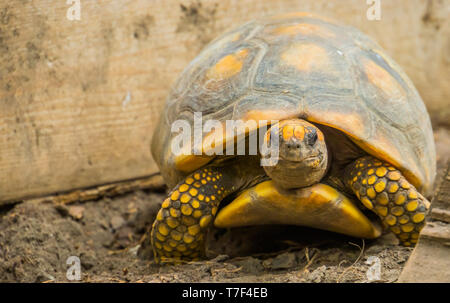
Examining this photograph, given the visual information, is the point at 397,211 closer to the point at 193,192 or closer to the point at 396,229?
the point at 396,229

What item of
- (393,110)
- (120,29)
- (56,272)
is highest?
(120,29)

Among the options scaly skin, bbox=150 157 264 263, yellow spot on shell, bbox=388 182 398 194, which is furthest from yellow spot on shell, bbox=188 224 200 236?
yellow spot on shell, bbox=388 182 398 194

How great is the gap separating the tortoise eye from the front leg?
0.45 m

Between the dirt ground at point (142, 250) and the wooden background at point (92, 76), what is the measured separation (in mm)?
256

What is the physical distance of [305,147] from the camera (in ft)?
8.76

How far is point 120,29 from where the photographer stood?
401 cm

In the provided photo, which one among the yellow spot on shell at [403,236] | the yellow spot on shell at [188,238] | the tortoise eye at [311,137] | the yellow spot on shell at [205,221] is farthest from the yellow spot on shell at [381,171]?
the yellow spot on shell at [188,238]

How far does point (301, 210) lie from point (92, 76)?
71.8 inches

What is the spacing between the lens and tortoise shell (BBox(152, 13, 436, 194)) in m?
2.95

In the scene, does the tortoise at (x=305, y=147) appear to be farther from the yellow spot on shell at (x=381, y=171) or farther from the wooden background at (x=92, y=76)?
the wooden background at (x=92, y=76)

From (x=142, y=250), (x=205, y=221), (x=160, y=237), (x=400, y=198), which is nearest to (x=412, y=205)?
(x=400, y=198)
